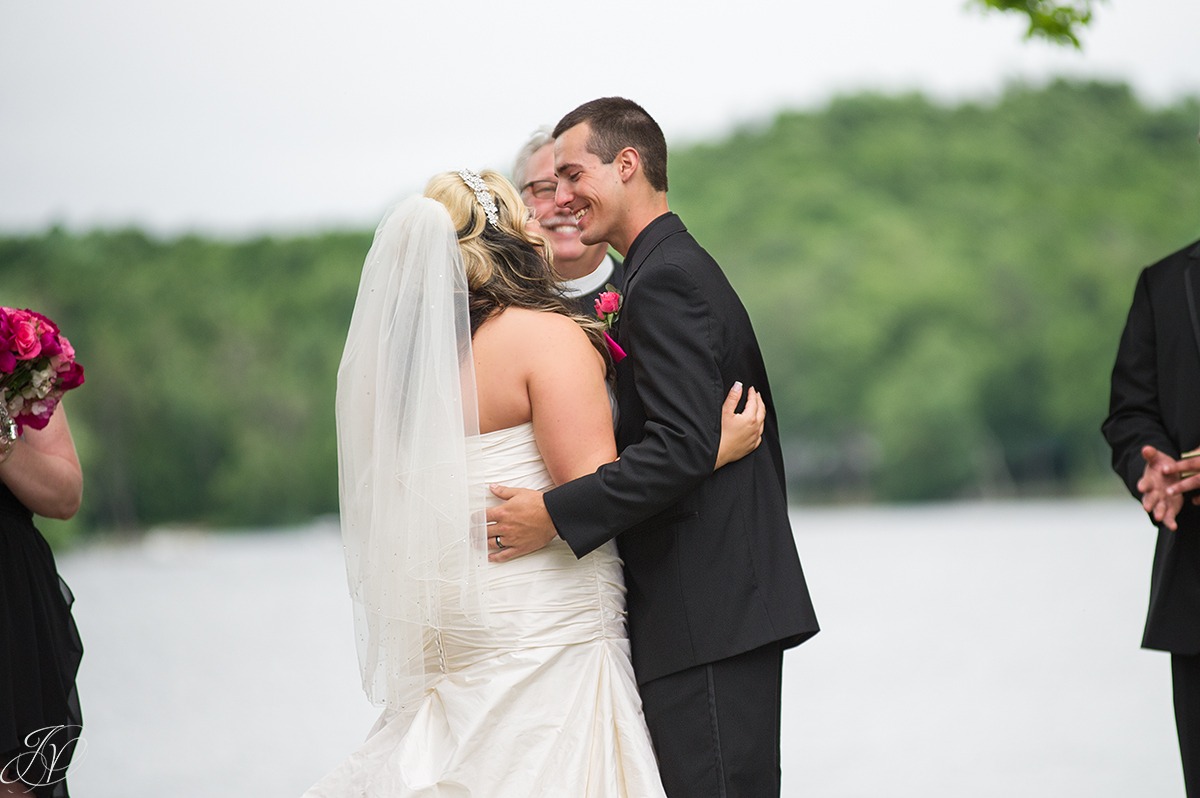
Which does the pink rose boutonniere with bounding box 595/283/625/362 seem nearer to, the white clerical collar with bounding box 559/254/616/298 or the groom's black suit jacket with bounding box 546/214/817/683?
the groom's black suit jacket with bounding box 546/214/817/683

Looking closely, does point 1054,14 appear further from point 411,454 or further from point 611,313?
point 411,454

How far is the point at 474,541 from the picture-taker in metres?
3.10

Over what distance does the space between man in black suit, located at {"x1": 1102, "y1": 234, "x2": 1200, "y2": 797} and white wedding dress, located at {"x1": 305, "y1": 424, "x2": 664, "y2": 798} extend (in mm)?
1403

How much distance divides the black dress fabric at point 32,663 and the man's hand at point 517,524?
1.17 m

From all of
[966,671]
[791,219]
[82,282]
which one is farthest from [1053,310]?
[966,671]

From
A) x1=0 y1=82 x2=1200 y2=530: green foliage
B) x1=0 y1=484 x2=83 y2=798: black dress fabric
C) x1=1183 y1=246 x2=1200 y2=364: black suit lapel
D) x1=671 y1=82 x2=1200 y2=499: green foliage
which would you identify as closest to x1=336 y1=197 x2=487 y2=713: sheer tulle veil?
x1=0 y1=484 x2=83 y2=798: black dress fabric

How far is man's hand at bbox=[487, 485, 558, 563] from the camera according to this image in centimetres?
307

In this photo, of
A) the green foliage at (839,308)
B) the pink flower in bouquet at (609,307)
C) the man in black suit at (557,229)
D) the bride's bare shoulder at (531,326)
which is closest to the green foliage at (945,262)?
the green foliage at (839,308)

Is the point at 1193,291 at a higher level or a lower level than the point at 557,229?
lower

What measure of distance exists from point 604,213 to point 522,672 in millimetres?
1074

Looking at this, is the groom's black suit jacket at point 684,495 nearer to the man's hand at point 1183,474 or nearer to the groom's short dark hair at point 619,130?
the groom's short dark hair at point 619,130

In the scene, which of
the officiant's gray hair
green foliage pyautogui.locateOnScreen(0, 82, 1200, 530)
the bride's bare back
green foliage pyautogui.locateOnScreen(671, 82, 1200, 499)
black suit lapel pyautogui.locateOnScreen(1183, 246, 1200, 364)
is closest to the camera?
the bride's bare back

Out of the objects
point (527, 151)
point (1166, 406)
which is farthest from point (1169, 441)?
point (527, 151)

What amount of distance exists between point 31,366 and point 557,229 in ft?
6.00
